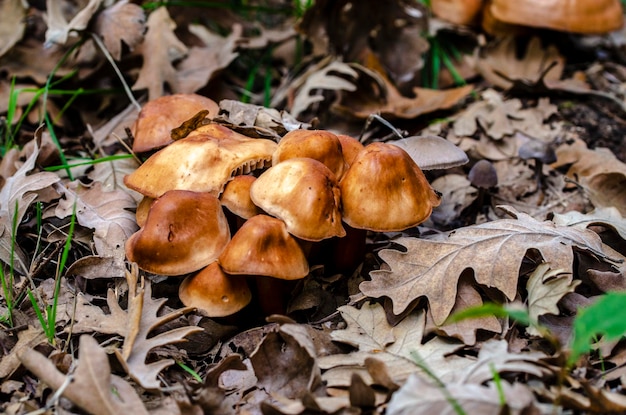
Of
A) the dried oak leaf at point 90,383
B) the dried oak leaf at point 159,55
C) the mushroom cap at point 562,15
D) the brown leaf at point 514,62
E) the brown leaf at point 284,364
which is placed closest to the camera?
the dried oak leaf at point 90,383

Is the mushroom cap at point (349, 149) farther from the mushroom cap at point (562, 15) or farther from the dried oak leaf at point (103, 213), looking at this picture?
the mushroom cap at point (562, 15)

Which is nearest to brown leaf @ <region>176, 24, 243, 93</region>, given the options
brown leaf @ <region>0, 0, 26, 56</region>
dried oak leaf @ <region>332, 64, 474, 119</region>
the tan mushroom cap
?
dried oak leaf @ <region>332, 64, 474, 119</region>

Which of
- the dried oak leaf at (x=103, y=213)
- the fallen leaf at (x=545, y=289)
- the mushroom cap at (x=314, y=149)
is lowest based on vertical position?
the dried oak leaf at (x=103, y=213)

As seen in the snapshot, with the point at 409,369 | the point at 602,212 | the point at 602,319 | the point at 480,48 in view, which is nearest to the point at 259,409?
the point at 409,369

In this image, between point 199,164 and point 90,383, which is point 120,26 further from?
point 90,383

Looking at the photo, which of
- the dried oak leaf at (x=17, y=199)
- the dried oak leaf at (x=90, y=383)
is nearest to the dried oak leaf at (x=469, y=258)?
the dried oak leaf at (x=90, y=383)

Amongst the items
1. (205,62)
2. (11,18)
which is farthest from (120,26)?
(11,18)
